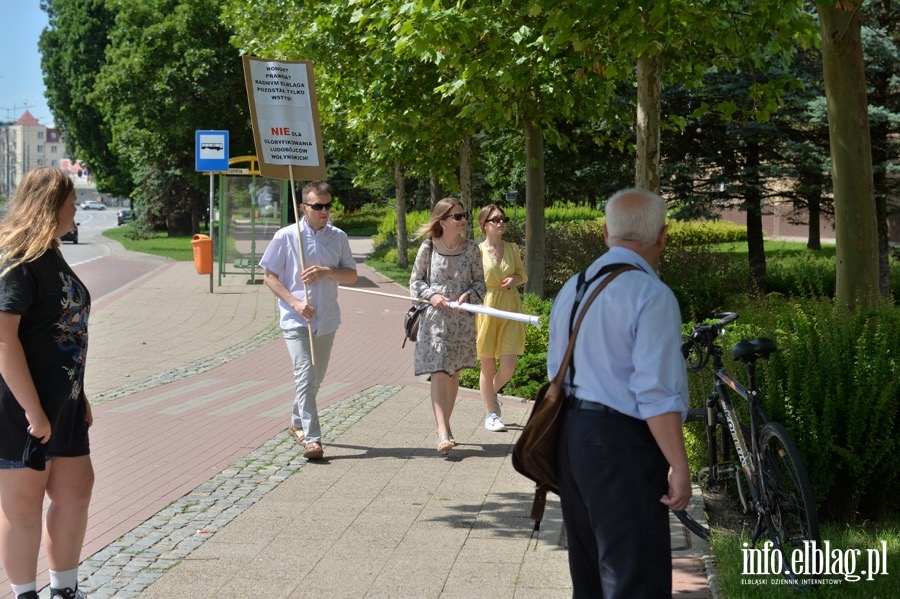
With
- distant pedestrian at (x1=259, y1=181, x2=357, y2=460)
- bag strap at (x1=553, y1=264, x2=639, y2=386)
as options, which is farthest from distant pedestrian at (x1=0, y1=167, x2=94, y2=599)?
distant pedestrian at (x1=259, y1=181, x2=357, y2=460)

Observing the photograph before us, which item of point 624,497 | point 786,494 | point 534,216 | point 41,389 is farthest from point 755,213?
point 624,497

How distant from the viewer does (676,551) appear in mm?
5742

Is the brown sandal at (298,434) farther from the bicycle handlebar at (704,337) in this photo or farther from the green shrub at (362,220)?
the green shrub at (362,220)

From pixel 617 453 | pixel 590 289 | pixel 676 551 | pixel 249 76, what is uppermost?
pixel 249 76

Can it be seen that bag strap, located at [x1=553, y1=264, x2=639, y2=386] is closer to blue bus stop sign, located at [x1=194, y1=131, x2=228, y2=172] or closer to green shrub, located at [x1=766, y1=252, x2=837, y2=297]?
green shrub, located at [x1=766, y1=252, x2=837, y2=297]

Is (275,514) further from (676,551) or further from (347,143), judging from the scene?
(347,143)

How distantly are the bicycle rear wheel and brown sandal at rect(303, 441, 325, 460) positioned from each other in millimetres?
3633

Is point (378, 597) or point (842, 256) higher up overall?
point (842, 256)

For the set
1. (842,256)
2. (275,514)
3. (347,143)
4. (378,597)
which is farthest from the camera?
(347,143)

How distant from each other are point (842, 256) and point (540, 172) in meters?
9.71

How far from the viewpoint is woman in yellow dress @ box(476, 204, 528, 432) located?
9.12 m

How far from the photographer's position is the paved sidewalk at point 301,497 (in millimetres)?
5352

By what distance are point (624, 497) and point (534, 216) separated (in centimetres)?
1416

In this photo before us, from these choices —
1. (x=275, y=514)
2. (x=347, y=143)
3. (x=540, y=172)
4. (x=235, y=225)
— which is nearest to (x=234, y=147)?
(x=347, y=143)
